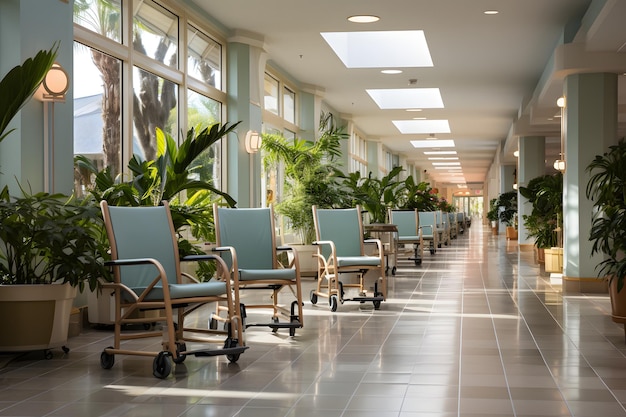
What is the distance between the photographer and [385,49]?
453 inches

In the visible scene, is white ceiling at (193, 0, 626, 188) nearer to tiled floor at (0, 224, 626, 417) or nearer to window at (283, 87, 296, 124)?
window at (283, 87, 296, 124)

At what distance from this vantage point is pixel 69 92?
19.0ft

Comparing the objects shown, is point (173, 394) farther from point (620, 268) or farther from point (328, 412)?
point (620, 268)

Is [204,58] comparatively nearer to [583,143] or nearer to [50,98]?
[50,98]

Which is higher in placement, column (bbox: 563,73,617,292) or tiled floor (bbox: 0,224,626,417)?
column (bbox: 563,73,617,292)

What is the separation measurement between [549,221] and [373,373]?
8.26 metres

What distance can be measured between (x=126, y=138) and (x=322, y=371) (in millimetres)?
3874

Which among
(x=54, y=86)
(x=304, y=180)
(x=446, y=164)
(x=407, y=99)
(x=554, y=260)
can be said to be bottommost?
(x=554, y=260)

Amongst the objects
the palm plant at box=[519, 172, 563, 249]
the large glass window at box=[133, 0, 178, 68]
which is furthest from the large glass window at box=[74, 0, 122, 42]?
the palm plant at box=[519, 172, 563, 249]

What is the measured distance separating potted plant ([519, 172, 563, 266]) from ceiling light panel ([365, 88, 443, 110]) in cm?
371

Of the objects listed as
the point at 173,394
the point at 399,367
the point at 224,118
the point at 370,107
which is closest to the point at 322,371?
the point at 399,367

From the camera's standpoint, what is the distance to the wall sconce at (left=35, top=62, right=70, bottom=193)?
17.9 ft

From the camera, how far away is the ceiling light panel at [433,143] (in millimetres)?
23688

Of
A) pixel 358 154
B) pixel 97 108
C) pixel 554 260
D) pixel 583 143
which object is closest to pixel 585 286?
pixel 583 143
